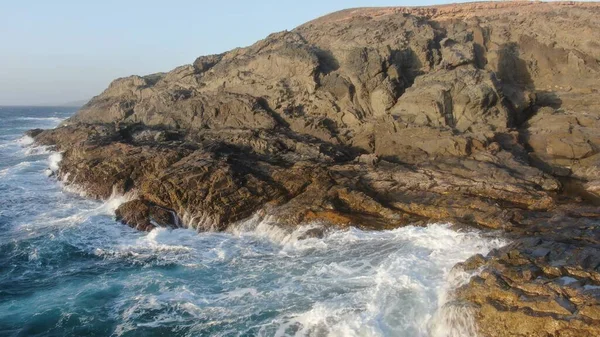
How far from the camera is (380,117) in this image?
88.8 feet

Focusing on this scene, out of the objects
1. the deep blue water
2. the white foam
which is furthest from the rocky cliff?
the white foam

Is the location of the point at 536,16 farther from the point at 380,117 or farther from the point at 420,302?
the point at 420,302

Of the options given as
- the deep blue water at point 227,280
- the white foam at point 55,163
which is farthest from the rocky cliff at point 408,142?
the white foam at point 55,163

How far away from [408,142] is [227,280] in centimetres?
1345

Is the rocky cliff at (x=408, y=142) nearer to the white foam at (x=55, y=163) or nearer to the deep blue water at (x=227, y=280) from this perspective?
the deep blue water at (x=227, y=280)

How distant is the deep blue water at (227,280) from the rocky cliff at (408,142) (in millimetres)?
1148

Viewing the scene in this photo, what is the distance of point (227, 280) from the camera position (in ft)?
47.8

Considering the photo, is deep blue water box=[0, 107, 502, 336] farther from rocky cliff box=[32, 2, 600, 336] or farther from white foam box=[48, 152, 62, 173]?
white foam box=[48, 152, 62, 173]

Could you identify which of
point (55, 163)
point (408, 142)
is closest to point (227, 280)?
point (408, 142)

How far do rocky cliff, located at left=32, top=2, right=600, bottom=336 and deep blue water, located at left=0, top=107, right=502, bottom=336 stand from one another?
1148 mm

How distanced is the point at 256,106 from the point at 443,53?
13.5 meters

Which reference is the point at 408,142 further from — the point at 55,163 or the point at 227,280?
the point at 55,163

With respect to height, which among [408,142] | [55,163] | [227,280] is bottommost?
[227,280]

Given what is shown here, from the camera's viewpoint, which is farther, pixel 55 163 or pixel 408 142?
pixel 55 163
